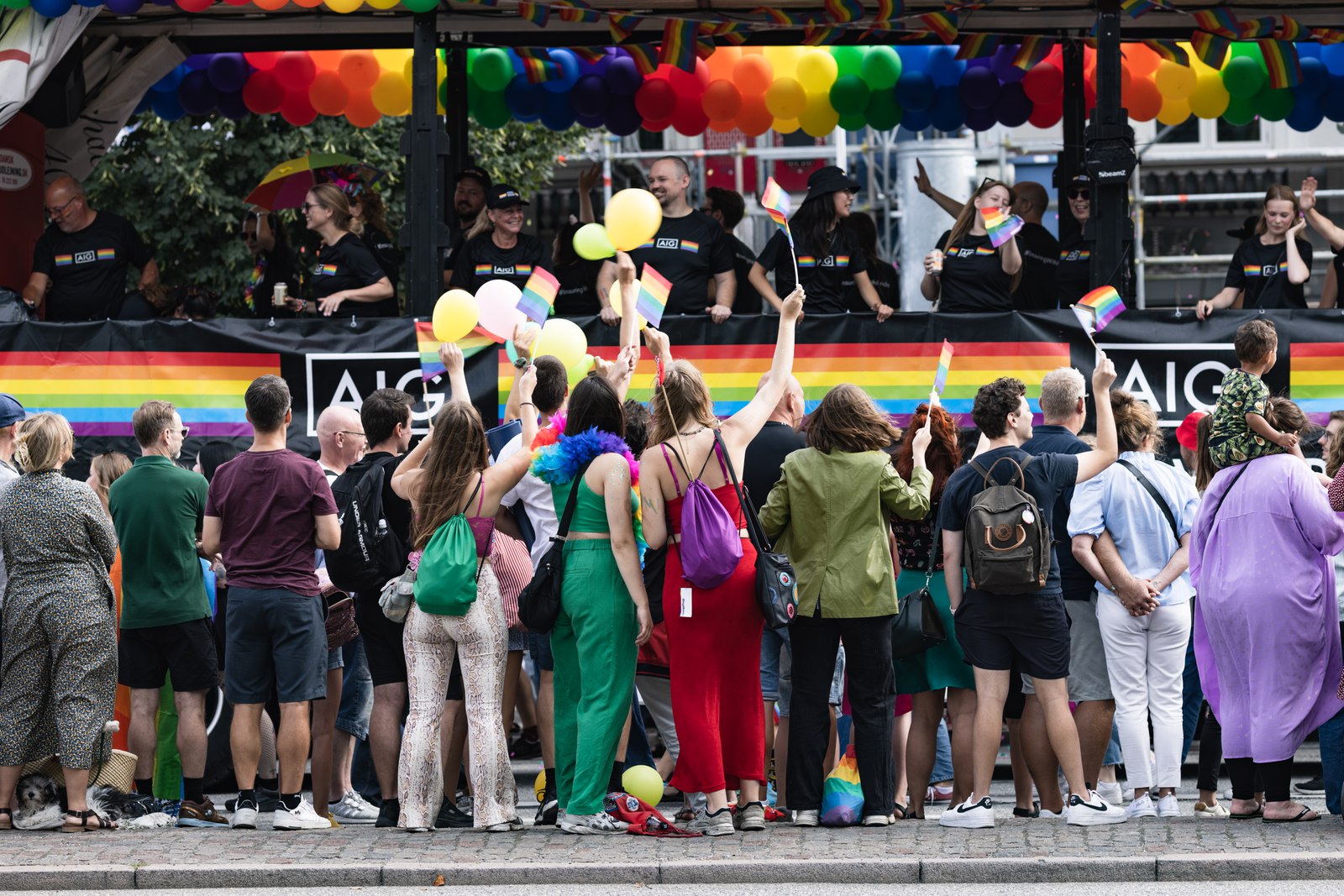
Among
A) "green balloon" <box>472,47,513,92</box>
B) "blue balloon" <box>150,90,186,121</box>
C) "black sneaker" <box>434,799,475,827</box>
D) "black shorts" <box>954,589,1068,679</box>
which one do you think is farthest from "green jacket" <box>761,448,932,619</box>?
"blue balloon" <box>150,90,186,121</box>

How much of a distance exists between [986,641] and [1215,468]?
1.44 m

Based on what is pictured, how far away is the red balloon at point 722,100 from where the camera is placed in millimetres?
12930

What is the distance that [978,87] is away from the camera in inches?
514

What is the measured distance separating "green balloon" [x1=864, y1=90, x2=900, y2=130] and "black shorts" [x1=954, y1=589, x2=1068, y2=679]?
20.7ft

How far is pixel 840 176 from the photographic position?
10.7m

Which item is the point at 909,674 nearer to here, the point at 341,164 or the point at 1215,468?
the point at 1215,468

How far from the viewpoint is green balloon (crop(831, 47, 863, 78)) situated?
12914 mm

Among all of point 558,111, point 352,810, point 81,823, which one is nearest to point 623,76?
point 558,111

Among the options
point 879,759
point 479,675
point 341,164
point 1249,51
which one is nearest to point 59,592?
point 479,675

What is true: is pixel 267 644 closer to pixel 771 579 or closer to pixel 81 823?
pixel 81 823

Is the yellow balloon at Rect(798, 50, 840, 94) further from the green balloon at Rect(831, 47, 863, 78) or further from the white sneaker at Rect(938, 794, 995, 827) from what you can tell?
the white sneaker at Rect(938, 794, 995, 827)

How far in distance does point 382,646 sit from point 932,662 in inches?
97.1

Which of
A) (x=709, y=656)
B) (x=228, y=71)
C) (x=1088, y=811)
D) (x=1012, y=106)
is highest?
(x=228, y=71)

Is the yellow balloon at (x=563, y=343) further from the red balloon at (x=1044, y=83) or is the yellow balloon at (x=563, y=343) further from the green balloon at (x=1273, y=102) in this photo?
the green balloon at (x=1273, y=102)
